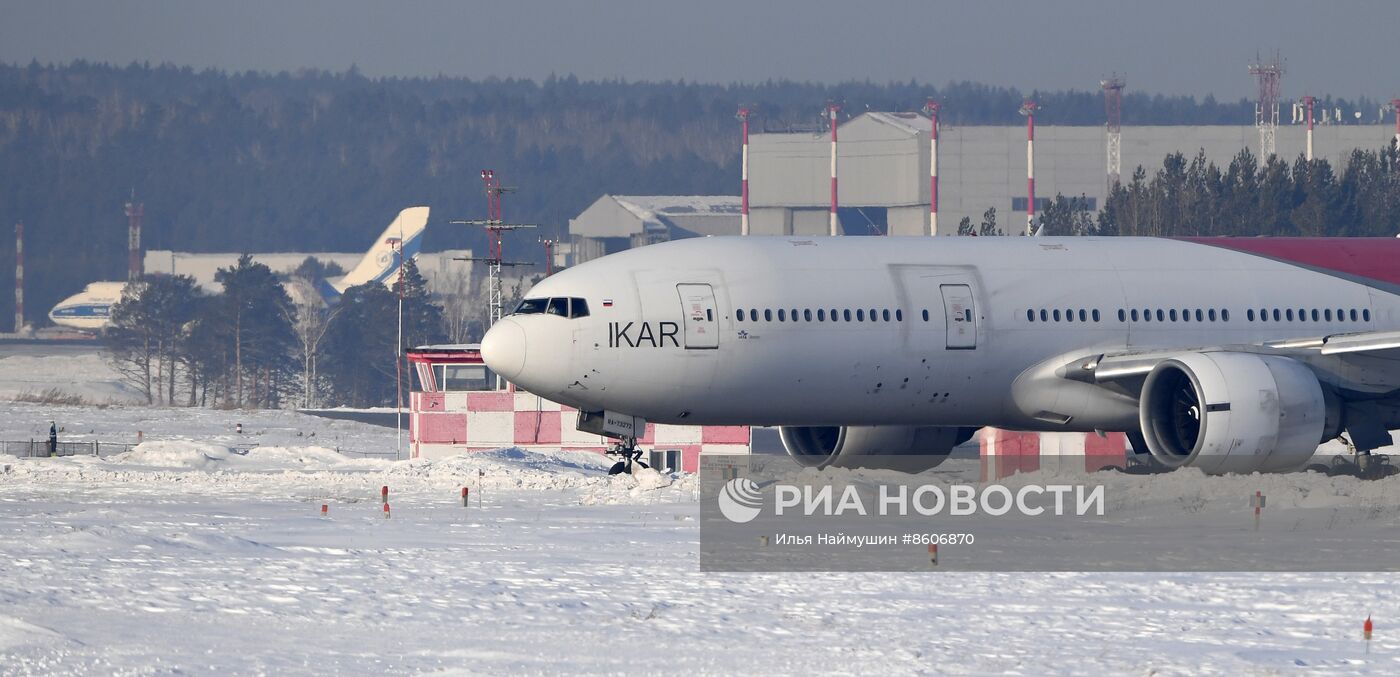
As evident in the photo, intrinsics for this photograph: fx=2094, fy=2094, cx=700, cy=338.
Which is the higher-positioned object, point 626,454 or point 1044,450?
point 626,454

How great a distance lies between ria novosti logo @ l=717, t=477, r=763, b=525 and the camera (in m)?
25.6

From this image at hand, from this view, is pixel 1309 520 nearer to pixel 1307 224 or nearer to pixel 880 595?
pixel 880 595

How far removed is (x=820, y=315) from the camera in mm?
27875

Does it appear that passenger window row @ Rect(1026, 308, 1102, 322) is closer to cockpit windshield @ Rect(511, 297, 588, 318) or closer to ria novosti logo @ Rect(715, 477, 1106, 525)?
ria novosti logo @ Rect(715, 477, 1106, 525)

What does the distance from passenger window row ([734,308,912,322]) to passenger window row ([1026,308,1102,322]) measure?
167cm

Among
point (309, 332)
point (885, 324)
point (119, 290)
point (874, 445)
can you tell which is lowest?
point (874, 445)

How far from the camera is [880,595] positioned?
1827cm

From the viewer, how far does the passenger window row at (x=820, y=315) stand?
2762cm

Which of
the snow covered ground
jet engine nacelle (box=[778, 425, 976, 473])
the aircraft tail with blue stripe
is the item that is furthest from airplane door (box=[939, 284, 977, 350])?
the aircraft tail with blue stripe

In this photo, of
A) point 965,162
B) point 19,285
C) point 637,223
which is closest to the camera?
point 965,162

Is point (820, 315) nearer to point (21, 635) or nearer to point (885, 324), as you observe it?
point (885, 324)

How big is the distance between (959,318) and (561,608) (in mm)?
12328

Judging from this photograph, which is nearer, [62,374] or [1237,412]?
[1237,412]

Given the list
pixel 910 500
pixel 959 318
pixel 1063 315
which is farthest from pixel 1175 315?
pixel 910 500
